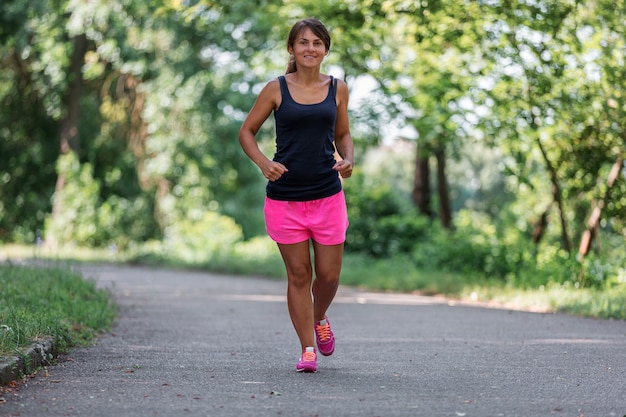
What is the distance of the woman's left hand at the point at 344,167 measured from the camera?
6453 millimetres

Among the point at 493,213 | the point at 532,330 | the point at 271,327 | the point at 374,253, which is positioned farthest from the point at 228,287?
the point at 493,213

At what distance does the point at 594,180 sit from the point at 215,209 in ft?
51.7

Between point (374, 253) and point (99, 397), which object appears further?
point (374, 253)

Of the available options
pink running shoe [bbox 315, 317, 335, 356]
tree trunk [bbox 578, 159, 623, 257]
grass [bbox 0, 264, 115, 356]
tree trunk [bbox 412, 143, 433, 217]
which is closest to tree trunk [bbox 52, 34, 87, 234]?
tree trunk [bbox 412, 143, 433, 217]

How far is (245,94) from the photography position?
28391 mm

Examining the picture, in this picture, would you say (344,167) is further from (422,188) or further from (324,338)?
(422,188)

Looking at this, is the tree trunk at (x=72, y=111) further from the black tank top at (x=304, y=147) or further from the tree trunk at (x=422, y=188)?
the black tank top at (x=304, y=147)

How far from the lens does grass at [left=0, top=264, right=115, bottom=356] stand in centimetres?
703

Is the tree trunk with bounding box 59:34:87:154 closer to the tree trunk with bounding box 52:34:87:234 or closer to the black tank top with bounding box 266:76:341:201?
the tree trunk with bounding box 52:34:87:234

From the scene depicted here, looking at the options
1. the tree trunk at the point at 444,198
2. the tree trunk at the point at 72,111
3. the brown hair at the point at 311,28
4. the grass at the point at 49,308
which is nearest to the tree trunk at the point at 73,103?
the tree trunk at the point at 72,111

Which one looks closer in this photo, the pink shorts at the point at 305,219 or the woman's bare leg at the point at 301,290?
the pink shorts at the point at 305,219

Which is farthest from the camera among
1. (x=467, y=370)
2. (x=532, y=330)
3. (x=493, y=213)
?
(x=493, y=213)

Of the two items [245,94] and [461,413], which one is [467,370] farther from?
[245,94]

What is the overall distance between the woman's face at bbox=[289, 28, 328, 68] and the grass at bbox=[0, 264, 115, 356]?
2431 mm
